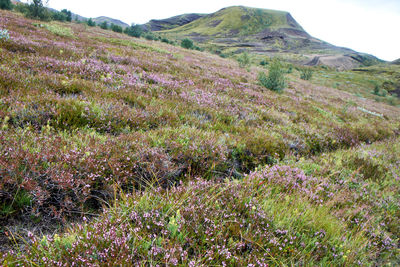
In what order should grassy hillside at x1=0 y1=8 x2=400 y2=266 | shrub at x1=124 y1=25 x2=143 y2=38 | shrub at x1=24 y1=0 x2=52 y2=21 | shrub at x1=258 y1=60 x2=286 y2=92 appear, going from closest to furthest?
grassy hillside at x1=0 y1=8 x2=400 y2=266 < shrub at x1=258 y1=60 x2=286 y2=92 < shrub at x1=24 y1=0 x2=52 y2=21 < shrub at x1=124 y1=25 x2=143 y2=38

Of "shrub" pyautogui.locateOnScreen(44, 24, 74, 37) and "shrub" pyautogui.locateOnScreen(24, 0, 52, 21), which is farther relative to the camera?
"shrub" pyautogui.locateOnScreen(24, 0, 52, 21)

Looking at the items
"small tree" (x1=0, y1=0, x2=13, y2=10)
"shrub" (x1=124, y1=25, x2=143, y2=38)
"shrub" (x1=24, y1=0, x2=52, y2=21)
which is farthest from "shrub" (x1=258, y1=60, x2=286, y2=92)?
"small tree" (x1=0, y1=0, x2=13, y2=10)

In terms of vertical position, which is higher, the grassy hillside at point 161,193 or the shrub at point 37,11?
the shrub at point 37,11

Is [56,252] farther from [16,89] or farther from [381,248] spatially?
[16,89]

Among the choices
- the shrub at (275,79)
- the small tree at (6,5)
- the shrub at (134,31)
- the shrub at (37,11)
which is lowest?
the shrub at (275,79)

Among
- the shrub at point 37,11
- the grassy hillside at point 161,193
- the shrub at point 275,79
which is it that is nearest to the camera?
the grassy hillside at point 161,193

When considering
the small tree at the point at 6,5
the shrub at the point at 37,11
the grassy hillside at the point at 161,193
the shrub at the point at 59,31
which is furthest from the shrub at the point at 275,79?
the small tree at the point at 6,5

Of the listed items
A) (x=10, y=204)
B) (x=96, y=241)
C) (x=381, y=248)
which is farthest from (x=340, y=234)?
(x=10, y=204)

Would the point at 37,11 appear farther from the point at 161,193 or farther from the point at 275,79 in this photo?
the point at 161,193

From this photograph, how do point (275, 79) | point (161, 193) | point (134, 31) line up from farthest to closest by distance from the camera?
point (134, 31) → point (275, 79) → point (161, 193)

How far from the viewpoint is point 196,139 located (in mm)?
3969

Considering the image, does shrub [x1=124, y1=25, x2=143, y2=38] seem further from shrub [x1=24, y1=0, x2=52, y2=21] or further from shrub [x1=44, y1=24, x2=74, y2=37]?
shrub [x1=44, y1=24, x2=74, y2=37]

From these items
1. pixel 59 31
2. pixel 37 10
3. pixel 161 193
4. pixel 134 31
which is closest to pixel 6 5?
pixel 37 10

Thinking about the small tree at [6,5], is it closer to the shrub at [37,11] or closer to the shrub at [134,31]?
the shrub at [37,11]
